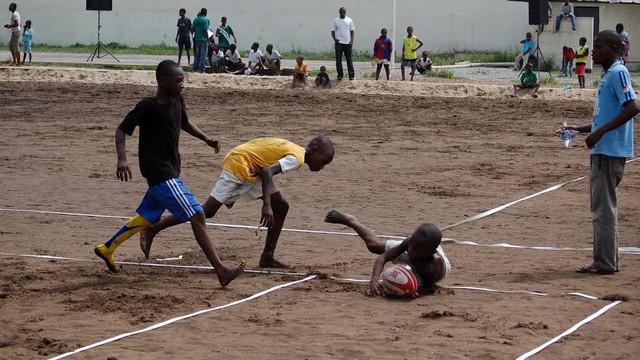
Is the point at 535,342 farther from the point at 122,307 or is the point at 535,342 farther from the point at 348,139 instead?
the point at 348,139

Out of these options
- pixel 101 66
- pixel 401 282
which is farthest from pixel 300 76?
pixel 401 282

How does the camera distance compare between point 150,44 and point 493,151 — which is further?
point 150,44

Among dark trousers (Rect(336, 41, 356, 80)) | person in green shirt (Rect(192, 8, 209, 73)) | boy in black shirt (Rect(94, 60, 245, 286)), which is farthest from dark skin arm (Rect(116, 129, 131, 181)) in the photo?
person in green shirt (Rect(192, 8, 209, 73))

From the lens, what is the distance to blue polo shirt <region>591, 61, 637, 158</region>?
10.2 metres

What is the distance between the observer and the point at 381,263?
9.40 m

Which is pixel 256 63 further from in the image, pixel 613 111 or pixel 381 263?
pixel 381 263

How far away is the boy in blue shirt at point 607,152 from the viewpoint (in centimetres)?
1022

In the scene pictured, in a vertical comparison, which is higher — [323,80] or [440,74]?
[440,74]

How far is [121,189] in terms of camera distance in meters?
15.4

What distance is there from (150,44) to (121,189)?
34.9 m

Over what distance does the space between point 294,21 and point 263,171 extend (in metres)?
38.7

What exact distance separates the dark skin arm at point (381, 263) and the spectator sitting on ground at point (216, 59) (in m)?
23.4

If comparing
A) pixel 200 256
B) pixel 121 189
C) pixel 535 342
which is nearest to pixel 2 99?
pixel 121 189

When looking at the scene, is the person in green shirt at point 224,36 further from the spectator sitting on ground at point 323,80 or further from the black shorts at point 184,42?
the spectator sitting on ground at point 323,80
